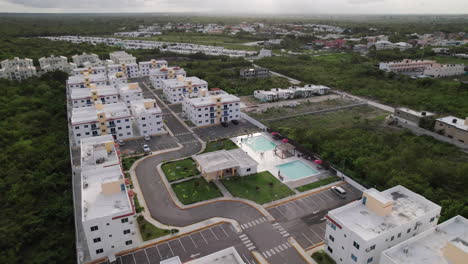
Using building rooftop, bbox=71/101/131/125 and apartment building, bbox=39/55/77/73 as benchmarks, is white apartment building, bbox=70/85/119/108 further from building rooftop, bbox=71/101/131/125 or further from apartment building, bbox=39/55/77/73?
apartment building, bbox=39/55/77/73

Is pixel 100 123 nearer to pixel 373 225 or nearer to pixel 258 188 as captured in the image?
pixel 258 188

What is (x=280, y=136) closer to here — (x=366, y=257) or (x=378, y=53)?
(x=366, y=257)

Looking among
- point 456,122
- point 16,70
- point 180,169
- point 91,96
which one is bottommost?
point 180,169

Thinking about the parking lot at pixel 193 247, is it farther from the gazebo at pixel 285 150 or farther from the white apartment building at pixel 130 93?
the white apartment building at pixel 130 93

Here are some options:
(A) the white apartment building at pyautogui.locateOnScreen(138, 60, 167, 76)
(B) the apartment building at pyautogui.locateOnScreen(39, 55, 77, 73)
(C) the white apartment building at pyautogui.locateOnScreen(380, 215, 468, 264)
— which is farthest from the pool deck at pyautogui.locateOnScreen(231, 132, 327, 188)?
(B) the apartment building at pyautogui.locateOnScreen(39, 55, 77, 73)

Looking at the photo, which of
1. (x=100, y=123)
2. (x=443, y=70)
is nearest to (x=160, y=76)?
(x=100, y=123)

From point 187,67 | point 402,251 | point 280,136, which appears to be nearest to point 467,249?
point 402,251
